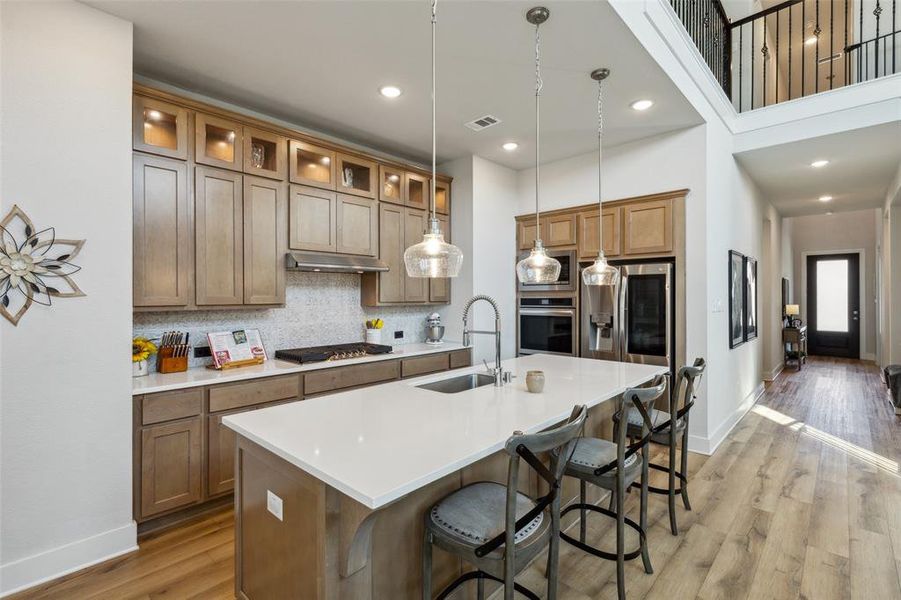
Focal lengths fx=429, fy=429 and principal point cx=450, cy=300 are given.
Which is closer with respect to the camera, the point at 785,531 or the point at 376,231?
the point at 785,531

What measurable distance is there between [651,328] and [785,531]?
73.8 inches

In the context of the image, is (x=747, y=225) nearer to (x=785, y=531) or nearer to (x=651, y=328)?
(x=651, y=328)

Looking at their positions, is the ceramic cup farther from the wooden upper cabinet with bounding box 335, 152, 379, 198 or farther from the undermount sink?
the wooden upper cabinet with bounding box 335, 152, 379, 198

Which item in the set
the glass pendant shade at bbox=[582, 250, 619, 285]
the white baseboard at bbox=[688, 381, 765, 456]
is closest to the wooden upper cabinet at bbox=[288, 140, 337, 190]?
the glass pendant shade at bbox=[582, 250, 619, 285]

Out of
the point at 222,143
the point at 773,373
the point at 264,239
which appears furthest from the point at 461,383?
the point at 773,373

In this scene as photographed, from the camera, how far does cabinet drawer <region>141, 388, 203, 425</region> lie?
2.44 meters

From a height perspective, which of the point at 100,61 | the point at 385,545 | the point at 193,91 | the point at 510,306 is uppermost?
the point at 193,91

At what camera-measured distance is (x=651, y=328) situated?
4059 mm

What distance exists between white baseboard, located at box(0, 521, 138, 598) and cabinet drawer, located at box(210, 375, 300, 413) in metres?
0.76

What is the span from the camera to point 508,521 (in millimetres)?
1308

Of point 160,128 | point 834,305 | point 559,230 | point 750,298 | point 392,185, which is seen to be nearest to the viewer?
point 160,128

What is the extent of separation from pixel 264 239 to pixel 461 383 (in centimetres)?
187

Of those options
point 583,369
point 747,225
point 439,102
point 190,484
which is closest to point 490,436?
point 583,369

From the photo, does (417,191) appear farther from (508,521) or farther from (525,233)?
(508,521)
